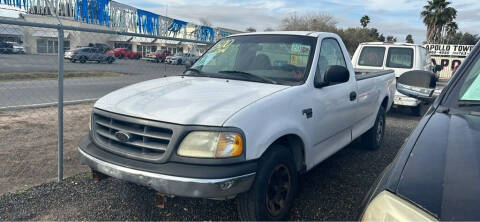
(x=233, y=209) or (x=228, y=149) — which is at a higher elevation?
(x=228, y=149)

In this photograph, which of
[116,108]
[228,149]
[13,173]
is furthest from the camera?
[13,173]

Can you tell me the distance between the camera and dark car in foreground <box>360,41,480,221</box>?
115cm

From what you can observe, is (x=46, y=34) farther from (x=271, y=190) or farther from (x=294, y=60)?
(x=271, y=190)

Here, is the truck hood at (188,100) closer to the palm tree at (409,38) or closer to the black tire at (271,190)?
the black tire at (271,190)

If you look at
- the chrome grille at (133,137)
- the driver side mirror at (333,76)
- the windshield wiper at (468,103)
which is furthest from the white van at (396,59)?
the chrome grille at (133,137)

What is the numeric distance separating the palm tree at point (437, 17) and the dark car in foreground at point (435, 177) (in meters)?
54.8

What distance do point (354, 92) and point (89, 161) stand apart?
3.21 m

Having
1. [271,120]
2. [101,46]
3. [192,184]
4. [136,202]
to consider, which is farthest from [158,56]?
[192,184]

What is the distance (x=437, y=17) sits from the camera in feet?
159

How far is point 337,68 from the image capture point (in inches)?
139

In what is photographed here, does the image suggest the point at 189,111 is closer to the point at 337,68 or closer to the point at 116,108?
the point at 116,108

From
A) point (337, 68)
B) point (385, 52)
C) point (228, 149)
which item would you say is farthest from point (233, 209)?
point (385, 52)

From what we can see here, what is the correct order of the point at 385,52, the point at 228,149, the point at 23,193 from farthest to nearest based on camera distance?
the point at 385,52, the point at 23,193, the point at 228,149

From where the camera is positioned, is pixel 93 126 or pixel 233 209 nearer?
pixel 93 126
